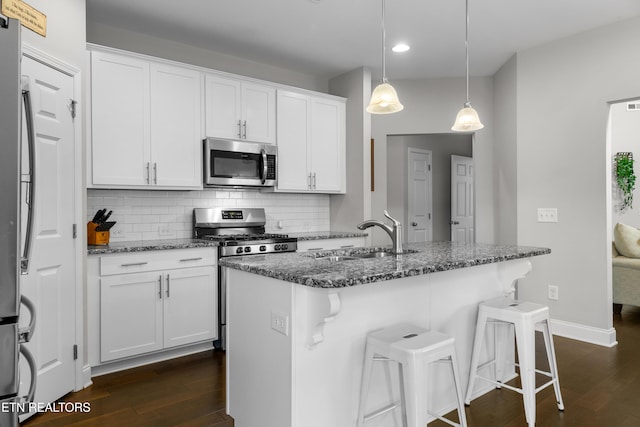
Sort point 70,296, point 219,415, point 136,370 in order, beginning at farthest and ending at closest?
point 136,370
point 70,296
point 219,415

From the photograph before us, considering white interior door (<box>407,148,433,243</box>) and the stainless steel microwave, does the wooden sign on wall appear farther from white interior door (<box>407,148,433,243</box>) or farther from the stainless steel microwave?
white interior door (<box>407,148,433,243</box>)

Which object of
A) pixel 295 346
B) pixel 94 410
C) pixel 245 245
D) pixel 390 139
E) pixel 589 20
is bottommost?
pixel 94 410

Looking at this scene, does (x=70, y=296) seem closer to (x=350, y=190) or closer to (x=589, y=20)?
(x=350, y=190)

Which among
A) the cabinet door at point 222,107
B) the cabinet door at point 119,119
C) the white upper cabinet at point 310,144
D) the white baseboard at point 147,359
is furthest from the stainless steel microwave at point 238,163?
the white baseboard at point 147,359

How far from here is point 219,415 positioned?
245cm

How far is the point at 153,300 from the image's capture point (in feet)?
10.6

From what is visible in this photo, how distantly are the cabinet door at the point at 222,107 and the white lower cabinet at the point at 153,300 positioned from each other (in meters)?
1.15

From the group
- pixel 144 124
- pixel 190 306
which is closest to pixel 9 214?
pixel 190 306

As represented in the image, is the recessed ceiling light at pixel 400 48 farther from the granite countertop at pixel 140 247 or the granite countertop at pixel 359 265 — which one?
the granite countertop at pixel 140 247

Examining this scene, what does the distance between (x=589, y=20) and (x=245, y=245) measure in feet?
11.4

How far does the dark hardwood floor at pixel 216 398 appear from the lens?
2.39 meters

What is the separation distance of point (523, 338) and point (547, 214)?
2247mm

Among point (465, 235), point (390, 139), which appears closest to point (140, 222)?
point (390, 139)

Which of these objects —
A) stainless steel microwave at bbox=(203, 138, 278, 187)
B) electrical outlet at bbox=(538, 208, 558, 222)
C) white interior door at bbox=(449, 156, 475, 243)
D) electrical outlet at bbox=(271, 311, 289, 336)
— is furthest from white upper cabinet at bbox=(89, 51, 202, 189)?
white interior door at bbox=(449, 156, 475, 243)
